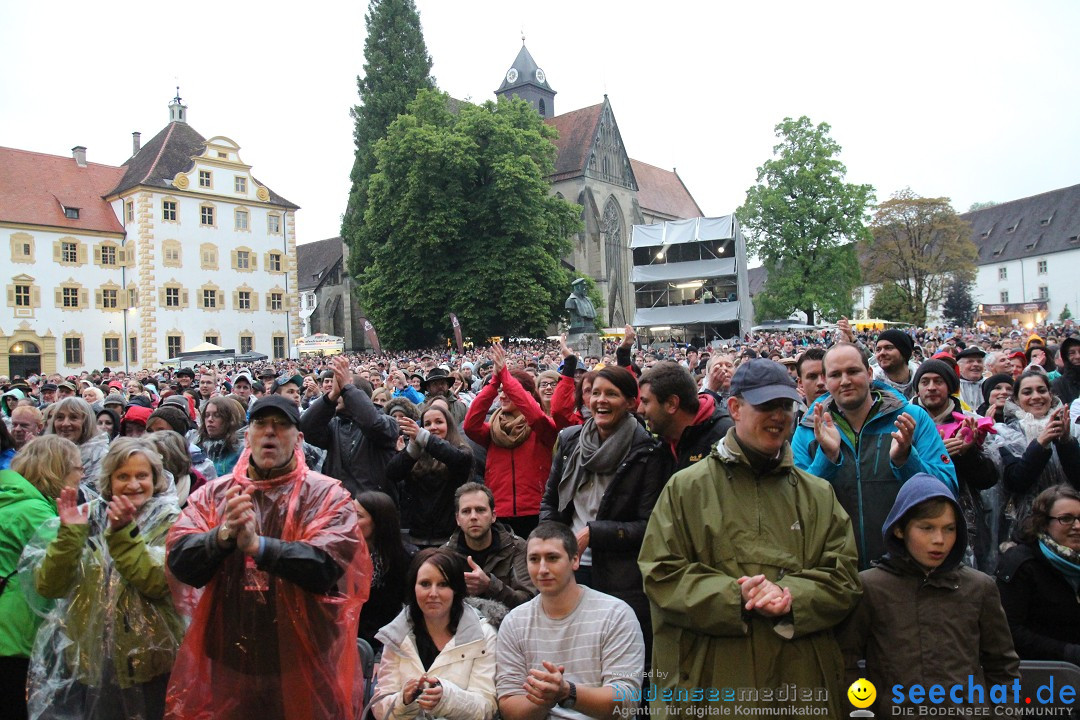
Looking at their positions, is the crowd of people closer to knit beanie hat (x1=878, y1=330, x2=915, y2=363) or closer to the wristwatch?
the wristwatch

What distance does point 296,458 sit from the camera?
345cm

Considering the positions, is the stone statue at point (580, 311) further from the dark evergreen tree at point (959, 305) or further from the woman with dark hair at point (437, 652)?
the dark evergreen tree at point (959, 305)

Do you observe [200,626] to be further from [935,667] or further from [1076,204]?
[1076,204]

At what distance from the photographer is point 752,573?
289cm

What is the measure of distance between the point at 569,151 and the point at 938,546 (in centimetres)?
5982

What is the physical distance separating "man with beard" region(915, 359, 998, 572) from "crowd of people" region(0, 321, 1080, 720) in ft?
0.06

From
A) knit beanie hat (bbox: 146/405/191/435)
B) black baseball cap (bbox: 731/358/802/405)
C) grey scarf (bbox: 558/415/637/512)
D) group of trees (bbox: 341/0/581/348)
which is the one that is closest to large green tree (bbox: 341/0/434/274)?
group of trees (bbox: 341/0/581/348)

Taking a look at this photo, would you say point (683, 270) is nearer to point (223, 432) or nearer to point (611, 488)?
point (223, 432)

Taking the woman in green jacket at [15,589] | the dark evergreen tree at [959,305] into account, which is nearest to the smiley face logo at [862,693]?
the woman in green jacket at [15,589]

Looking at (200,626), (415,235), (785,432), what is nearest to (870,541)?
(785,432)

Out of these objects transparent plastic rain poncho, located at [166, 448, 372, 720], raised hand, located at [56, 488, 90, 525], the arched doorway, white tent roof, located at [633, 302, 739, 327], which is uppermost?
white tent roof, located at [633, 302, 739, 327]

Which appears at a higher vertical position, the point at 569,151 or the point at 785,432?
the point at 569,151

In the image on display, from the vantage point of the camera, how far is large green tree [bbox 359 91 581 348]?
35.7 metres

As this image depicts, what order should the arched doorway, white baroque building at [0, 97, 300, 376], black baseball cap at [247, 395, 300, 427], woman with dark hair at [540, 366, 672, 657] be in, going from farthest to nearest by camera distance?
white baroque building at [0, 97, 300, 376] < the arched doorway < woman with dark hair at [540, 366, 672, 657] < black baseball cap at [247, 395, 300, 427]
